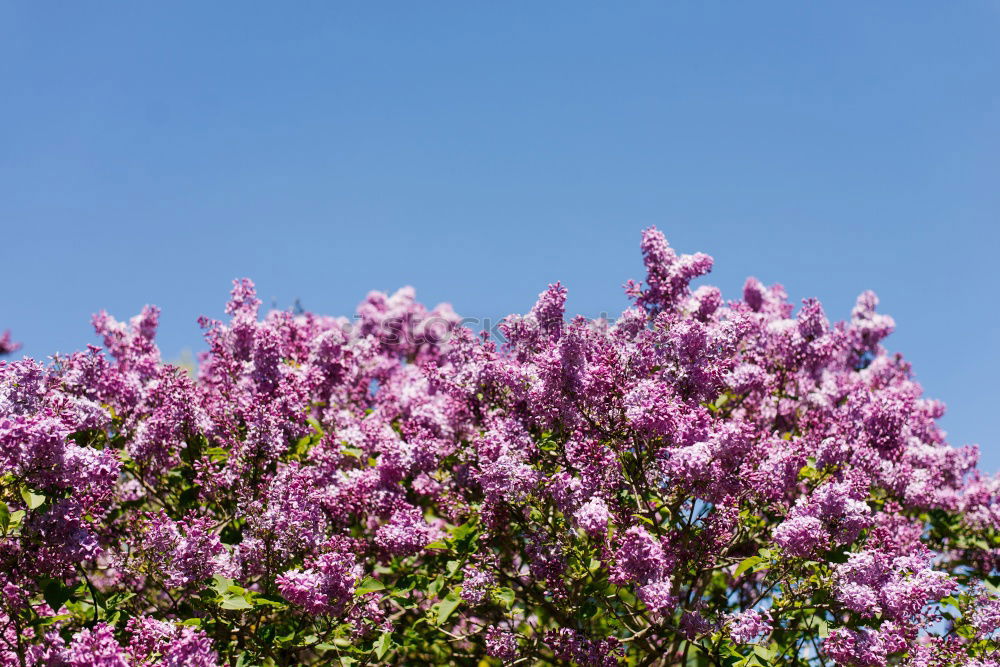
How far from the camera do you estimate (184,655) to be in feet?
17.3

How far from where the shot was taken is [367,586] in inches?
249

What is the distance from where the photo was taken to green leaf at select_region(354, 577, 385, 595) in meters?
6.17

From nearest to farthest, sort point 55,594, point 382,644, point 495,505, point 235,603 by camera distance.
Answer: point 55,594, point 382,644, point 235,603, point 495,505

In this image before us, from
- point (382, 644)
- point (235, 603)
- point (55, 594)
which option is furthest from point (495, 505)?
point (55, 594)

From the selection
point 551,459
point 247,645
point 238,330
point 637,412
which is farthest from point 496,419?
point 238,330

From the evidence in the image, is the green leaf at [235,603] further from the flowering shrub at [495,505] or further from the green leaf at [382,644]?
the green leaf at [382,644]

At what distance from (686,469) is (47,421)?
4777mm

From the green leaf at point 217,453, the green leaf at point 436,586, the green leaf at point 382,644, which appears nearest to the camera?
the green leaf at point 382,644

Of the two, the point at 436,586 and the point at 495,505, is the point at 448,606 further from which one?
the point at 495,505

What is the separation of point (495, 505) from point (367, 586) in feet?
4.01

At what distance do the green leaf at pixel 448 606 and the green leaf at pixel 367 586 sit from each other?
532mm

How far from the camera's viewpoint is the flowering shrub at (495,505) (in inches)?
240

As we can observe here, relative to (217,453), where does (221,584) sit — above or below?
below

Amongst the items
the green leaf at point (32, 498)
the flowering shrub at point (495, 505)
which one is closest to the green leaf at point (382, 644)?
the flowering shrub at point (495, 505)
